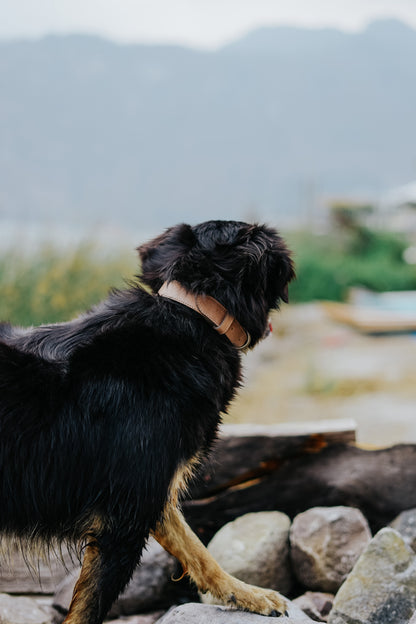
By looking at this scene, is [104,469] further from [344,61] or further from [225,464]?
[344,61]

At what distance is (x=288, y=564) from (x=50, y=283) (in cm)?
408

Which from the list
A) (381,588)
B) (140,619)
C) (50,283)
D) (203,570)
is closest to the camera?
(203,570)

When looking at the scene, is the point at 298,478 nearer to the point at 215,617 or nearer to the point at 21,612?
the point at 215,617

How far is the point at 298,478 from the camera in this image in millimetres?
2922

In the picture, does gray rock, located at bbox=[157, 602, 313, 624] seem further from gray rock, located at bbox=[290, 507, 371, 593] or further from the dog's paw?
gray rock, located at bbox=[290, 507, 371, 593]

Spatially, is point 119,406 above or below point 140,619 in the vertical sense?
above

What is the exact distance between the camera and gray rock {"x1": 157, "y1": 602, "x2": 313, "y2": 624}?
195 centimetres

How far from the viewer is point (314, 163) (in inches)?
3332

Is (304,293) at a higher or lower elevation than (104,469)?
lower

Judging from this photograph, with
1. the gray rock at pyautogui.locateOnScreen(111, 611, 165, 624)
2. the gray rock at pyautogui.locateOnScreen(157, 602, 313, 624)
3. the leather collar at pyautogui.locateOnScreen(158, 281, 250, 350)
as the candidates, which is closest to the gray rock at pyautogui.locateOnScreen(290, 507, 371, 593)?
the gray rock at pyautogui.locateOnScreen(157, 602, 313, 624)

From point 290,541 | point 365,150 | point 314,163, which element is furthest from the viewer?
point 365,150

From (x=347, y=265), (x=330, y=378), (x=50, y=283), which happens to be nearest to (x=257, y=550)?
(x=50, y=283)

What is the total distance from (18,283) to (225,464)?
3.69 m

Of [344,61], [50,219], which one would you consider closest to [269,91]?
[344,61]
